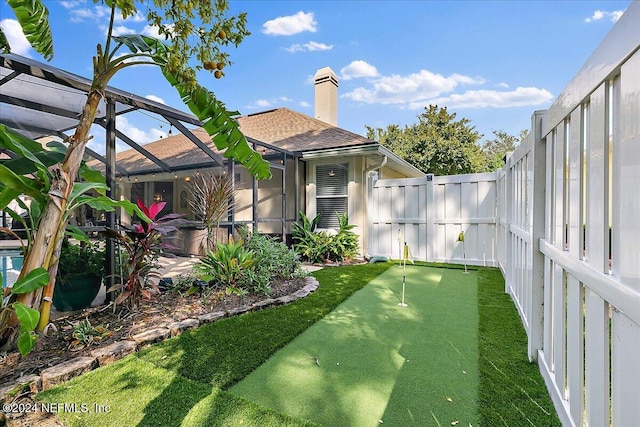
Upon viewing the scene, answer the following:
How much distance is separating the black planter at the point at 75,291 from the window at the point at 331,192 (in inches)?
226

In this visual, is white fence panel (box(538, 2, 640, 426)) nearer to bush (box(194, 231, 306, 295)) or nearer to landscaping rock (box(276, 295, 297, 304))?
landscaping rock (box(276, 295, 297, 304))

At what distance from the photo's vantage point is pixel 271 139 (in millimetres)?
10727

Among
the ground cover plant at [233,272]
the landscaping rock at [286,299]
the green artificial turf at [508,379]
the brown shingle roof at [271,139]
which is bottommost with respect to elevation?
the green artificial turf at [508,379]

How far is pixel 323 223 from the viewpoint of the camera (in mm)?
8984

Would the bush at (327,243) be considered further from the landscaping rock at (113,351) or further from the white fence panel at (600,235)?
the white fence panel at (600,235)

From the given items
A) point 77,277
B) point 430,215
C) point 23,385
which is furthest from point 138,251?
point 430,215

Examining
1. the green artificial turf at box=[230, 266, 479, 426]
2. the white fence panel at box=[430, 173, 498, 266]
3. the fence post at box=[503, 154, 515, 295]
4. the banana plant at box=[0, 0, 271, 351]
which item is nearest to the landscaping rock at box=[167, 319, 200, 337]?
the banana plant at box=[0, 0, 271, 351]

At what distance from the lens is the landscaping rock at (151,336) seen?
3162mm

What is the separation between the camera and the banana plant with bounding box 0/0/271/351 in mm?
2738

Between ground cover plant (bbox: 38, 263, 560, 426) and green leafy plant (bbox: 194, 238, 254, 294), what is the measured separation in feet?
3.09

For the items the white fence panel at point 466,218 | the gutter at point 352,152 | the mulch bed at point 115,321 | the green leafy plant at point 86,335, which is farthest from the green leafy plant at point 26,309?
the white fence panel at point 466,218

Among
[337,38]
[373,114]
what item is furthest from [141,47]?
[373,114]

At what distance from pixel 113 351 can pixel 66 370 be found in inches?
15.0

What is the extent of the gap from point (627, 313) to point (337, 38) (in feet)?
44.3
